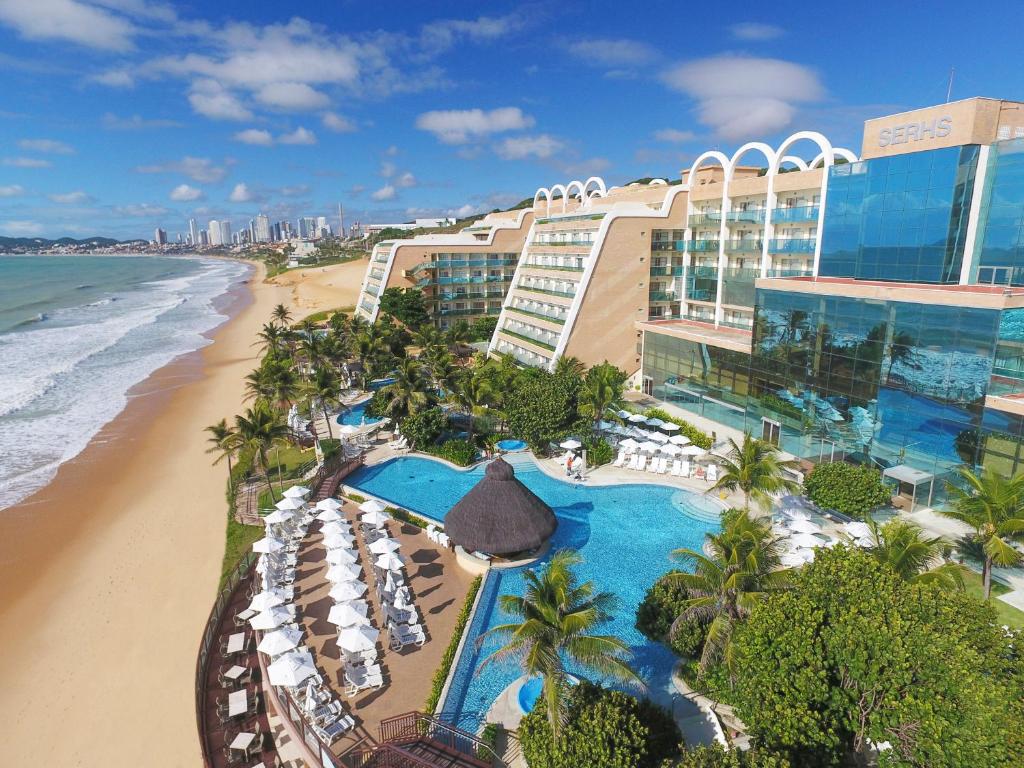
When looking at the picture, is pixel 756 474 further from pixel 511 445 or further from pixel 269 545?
pixel 269 545

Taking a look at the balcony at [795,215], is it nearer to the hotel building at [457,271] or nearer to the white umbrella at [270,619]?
the hotel building at [457,271]

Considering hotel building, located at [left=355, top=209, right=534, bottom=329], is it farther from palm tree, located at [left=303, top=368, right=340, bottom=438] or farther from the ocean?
palm tree, located at [left=303, top=368, right=340, bottom=438]

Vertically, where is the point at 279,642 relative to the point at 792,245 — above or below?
below

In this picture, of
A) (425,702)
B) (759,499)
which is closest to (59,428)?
(425,702)

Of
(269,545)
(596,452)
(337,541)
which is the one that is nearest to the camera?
(337,541)

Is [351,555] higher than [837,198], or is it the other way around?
[837,198]

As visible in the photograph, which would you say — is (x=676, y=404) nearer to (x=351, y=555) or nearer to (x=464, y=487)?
(x=464, y=487)

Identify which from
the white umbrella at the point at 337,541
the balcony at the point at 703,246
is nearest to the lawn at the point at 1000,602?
the white umbrella at the point at 337,541

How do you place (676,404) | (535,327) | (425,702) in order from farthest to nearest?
(535,327) < (676,404) < (425,702)

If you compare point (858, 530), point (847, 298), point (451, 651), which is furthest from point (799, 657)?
point (847, 298)
